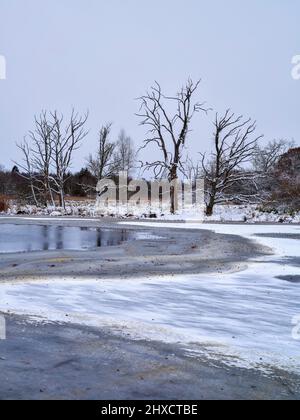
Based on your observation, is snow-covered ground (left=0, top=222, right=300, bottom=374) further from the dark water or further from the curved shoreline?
the dark water

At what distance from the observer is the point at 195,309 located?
6.50 metres

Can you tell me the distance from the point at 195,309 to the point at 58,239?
37.3 ft

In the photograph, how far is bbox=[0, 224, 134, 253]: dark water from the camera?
14672 mm

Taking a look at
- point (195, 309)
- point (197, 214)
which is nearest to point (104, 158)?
point (197, 214)

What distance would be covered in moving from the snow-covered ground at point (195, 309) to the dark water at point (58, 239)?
6.45 meters

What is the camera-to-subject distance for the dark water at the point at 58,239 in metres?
14.7

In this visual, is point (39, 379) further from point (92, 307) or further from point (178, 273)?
point (178, 273)

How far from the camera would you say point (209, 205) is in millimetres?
30875

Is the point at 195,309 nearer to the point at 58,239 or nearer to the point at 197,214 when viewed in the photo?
the point at 58,239

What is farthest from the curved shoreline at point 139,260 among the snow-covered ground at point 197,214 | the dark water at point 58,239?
the snow-covered ground at point 197,214
